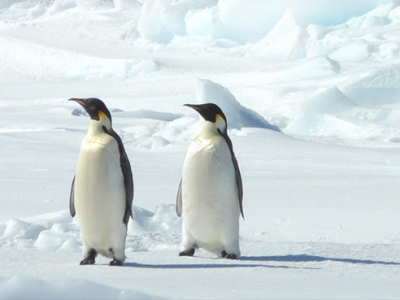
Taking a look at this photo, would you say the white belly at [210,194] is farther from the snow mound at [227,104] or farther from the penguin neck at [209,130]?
the snow mound at [227,104]

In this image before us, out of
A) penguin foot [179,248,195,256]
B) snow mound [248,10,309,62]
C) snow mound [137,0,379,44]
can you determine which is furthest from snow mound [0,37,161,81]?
penguin foot [179,248,195,256]

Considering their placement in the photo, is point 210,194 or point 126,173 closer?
point 126,173

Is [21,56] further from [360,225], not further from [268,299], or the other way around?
[268,299]

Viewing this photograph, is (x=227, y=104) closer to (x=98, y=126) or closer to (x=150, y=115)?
(x=150, y=115)

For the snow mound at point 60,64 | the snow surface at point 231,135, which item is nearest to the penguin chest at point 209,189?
the snow surface at point 231,135

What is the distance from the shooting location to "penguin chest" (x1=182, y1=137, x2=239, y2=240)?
3.60 metres

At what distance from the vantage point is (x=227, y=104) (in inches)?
421

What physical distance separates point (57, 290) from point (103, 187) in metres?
1.32

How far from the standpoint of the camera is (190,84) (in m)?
17.2

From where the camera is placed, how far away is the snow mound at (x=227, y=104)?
34.6 feet

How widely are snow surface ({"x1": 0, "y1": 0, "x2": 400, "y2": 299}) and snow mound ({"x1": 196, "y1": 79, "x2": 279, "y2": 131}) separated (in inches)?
1.1

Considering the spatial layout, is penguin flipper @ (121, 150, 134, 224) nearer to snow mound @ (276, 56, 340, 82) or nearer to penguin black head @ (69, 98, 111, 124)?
penguin black head @ (69, 98, 111, 124)

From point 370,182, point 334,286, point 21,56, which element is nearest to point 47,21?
point 21,56

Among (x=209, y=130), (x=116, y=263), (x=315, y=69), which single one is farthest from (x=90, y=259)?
(x=315, y=69)
